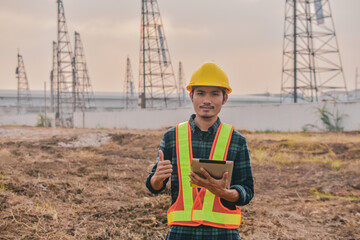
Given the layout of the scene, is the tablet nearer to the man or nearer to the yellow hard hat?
the man

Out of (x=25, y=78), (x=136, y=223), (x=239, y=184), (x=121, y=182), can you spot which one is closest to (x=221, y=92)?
(x=239, y=184)

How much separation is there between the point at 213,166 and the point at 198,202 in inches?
13.6

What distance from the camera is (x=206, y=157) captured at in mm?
2350

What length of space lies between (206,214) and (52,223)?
318cm

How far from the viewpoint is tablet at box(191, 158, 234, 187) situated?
80.6 inches

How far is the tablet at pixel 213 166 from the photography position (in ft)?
6.72

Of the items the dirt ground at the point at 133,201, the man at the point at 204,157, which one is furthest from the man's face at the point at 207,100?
the dirt ground at the point at 133,201

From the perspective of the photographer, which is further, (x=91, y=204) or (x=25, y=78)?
(x=25, y=78)

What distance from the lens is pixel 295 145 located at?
1346 cm

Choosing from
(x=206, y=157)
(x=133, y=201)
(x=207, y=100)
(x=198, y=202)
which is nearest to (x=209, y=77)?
(x=207, y=100)

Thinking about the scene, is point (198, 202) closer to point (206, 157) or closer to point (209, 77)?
point (206, 157)

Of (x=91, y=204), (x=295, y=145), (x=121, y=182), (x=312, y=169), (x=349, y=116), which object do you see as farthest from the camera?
(x=349, y=116)

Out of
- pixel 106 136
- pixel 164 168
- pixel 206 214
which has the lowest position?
pixel 106 136

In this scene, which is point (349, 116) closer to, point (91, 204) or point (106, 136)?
point (106, 136)
